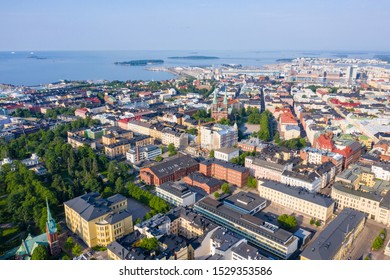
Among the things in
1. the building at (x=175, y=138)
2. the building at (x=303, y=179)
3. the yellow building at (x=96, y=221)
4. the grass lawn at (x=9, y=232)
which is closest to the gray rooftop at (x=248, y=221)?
the yellow building at (x=96, y=221)

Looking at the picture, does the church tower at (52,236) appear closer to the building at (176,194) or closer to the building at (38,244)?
the building at (38,244)

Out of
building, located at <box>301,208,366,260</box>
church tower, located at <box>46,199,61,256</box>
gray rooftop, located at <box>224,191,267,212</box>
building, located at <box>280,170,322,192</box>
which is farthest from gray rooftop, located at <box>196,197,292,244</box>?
church tower, located at <box>46,199,61,256</box>

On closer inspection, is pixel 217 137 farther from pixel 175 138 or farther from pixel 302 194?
pixel 302 194

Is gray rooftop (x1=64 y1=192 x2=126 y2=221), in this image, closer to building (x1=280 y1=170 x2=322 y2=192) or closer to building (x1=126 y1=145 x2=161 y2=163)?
building (x1=126 y1=145 x2=161 y2=163)

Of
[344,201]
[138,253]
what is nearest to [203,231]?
A: [138,253]

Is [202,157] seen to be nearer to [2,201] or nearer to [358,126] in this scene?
[2,201]

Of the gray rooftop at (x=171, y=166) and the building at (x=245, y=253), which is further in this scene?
the gray rooftop at (x=171, y=166)
